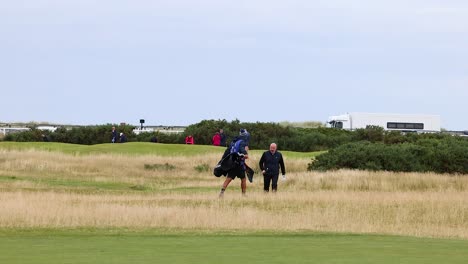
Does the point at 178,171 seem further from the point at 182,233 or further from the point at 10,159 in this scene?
the point at 182,233

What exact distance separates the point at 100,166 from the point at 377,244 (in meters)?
34.4

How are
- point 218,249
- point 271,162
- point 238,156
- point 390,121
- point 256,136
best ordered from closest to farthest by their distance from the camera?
point 218,249 → point 238,156 → point 271,162 → point 256,136 → point 390,121

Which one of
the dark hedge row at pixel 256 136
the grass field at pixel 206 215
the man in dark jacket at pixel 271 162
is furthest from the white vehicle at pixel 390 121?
the man in dark jacket at pixel 271 162

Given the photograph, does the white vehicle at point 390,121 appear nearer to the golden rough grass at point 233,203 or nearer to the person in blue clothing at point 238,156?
the golden rough grass at point 233,203

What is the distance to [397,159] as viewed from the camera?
48.0 metres

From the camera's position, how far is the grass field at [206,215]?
14.4 m

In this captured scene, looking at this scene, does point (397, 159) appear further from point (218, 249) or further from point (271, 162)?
point (218, 249)

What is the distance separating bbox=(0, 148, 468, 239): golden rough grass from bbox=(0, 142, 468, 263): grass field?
0.04 metres

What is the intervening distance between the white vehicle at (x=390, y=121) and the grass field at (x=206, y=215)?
→ 162ft

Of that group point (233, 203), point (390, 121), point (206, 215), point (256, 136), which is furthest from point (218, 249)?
point (390, 121)

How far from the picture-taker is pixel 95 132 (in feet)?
281

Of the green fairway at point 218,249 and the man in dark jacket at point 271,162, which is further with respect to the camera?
the man in dark jacket at point 271,162

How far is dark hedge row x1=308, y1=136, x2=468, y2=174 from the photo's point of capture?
156ft

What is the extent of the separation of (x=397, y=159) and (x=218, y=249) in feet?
112
